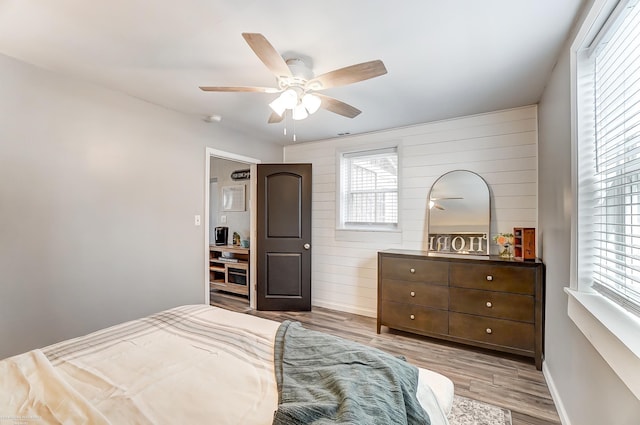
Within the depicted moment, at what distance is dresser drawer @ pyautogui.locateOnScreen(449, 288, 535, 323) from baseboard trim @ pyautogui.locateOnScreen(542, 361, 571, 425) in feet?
1.28

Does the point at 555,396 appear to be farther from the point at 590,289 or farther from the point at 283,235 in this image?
the point at 283,235

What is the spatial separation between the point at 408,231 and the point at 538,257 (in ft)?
4.26

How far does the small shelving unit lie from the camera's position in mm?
4523

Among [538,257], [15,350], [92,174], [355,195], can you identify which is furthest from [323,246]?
[15,350]

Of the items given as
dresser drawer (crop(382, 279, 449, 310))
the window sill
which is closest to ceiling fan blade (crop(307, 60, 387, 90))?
the window sill

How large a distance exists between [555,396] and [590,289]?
100cm

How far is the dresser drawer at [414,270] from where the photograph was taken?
9.62 ft

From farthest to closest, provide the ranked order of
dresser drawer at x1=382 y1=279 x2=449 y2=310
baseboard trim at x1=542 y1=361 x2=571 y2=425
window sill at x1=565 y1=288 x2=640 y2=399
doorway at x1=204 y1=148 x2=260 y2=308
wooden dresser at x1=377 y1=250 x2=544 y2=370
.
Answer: doorway at x1=204 y1=148 x2=260 y2=308, dresser drawer at x1=382 y1=279 x2=449 y2=310, wooden dresser at x1=377 y1=250 x2=544 y2=370, baseboard trim at x1=542 y1=361 x2=571 y2=425, window sill at x1=565 y1=288 x2=640 y2=399

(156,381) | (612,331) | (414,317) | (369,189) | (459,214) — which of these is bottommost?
(414,317)

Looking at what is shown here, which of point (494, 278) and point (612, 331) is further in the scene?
point (494, 278)

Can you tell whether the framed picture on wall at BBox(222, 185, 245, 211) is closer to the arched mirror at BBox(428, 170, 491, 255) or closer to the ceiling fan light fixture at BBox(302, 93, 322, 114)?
the arched mirror at BBox(428, 170, 491, 255)

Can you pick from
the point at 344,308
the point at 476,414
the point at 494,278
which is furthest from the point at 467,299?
the point at 344,308

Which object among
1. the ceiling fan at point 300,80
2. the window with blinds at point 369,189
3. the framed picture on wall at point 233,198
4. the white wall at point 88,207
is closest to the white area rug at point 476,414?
the window with blinds at point 369,189

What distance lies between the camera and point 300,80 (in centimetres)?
198
